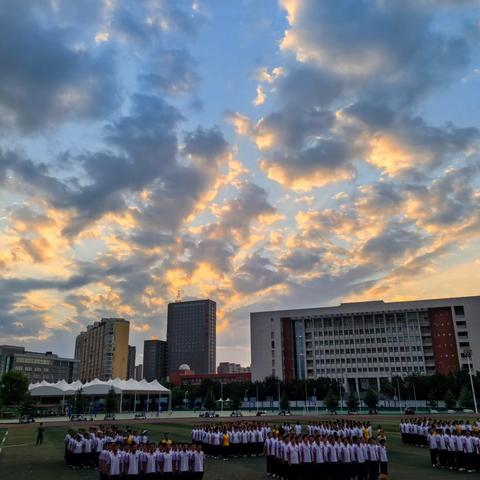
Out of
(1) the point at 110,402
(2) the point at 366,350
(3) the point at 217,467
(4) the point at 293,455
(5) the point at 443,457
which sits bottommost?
(3) the point at 217,467

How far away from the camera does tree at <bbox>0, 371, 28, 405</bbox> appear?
89.4 m

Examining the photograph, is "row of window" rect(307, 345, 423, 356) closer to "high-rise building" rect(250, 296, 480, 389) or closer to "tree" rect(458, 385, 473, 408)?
"high-rise building" rect(250, 296, 480, 389)

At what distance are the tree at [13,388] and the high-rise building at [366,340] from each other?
205ft

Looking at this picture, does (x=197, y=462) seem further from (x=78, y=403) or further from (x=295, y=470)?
(x=78, y=403)

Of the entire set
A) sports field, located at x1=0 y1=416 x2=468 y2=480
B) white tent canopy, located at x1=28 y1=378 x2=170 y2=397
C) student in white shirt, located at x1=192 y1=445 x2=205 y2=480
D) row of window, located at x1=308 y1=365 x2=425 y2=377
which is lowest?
sports field, located at x1=0 y1=416 x2=468 y2=480

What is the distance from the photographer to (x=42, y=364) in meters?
196

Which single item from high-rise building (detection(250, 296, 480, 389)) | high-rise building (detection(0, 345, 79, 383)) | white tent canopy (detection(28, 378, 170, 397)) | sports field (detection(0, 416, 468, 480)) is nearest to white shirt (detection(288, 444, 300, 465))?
sports field (detection(0, 416, 468, 480))

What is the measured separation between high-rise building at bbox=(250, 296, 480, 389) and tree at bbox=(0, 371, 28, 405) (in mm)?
62419

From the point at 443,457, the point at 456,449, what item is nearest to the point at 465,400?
the point at 443,457

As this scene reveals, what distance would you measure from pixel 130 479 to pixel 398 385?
95.3 meters

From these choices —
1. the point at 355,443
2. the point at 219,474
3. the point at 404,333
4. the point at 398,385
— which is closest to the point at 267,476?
the point at 219,474

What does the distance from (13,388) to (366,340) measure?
85.5 meters

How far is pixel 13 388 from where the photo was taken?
8944cm

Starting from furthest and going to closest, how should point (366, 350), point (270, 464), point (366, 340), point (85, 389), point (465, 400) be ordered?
1. point (366, 340)
2. point (366, 350)
3. point (85, 389)
4. point (465, 400)
5. point (270, 464)
